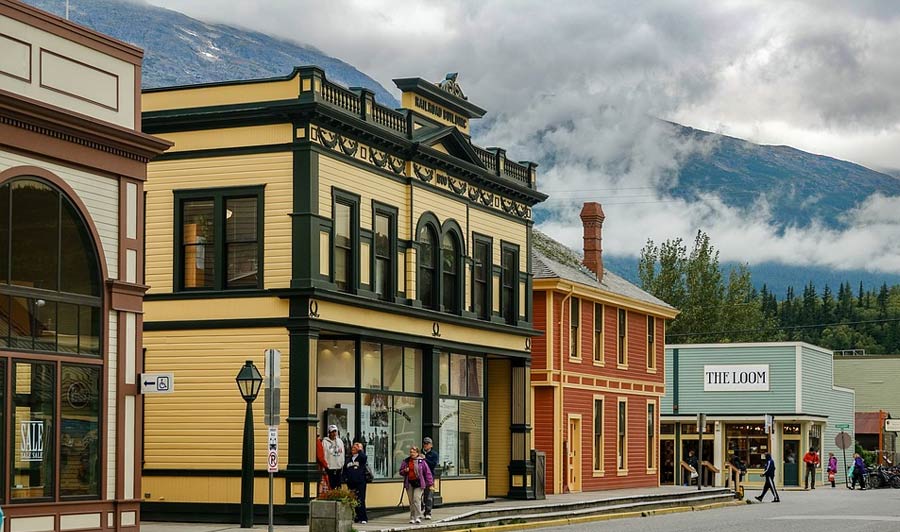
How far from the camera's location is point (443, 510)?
116ft

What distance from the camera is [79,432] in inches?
928

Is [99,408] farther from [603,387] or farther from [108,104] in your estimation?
[603,387]

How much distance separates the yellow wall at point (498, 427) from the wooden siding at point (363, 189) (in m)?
8.23

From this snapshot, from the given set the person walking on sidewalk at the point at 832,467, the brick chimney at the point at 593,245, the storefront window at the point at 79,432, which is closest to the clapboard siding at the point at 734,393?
the person walking on sidewalk at the point at 832,467

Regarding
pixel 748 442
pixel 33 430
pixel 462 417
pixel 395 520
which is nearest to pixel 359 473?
pixel 395 520

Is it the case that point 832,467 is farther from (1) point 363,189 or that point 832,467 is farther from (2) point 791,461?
(1) point 363,189

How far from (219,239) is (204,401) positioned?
336cm

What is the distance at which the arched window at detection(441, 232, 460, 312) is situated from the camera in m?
37.2

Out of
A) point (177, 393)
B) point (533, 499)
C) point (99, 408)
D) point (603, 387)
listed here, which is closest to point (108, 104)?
point (99, 408)

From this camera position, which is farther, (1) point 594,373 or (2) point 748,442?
(2) point 748,442

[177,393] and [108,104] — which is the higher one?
[108,104]

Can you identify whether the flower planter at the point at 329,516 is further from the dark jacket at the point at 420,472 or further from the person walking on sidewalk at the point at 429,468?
the person walking on sidewalk at the point at 429,468

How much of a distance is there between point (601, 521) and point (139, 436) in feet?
47.3

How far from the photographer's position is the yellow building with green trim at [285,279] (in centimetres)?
3062
